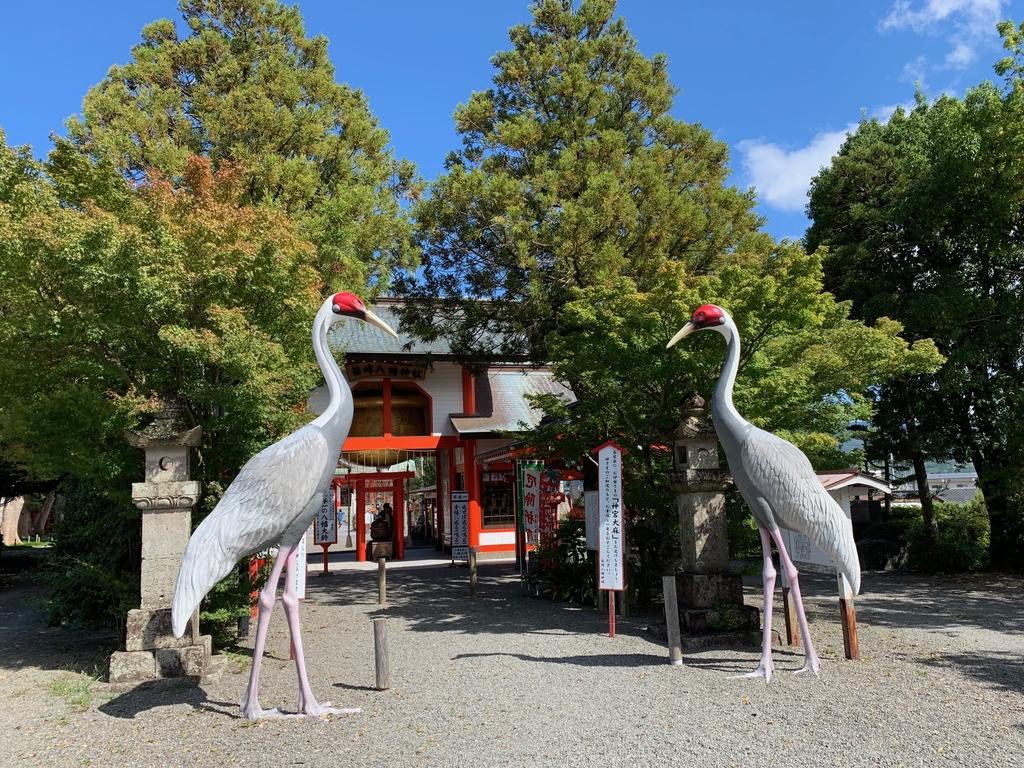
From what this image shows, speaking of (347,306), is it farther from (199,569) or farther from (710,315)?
(710,315)

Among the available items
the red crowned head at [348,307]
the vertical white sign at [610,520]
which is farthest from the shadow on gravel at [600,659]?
the red crowned head at [348,307]

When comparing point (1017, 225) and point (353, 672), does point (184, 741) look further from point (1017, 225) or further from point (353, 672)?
point (1017, 225)

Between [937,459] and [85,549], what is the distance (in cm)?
1612

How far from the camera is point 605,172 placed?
425 inches

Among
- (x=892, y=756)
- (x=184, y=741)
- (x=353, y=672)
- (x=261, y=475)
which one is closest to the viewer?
(x=892, y=756)

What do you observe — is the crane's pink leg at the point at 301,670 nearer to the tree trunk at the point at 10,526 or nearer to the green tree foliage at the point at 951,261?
the green tree foliage at the point at 951,261

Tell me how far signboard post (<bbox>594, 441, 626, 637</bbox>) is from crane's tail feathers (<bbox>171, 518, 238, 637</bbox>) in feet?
13.5

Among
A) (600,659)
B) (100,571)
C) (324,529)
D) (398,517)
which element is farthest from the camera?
(398,517)

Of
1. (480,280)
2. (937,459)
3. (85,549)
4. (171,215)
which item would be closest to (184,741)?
(85,549)

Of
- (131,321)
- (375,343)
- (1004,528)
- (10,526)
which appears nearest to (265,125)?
(131,321)

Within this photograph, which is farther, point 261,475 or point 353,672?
point 353,672

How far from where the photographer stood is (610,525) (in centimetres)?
794

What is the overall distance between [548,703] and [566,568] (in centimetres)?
555

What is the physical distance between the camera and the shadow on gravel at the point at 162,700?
5.70 metres
